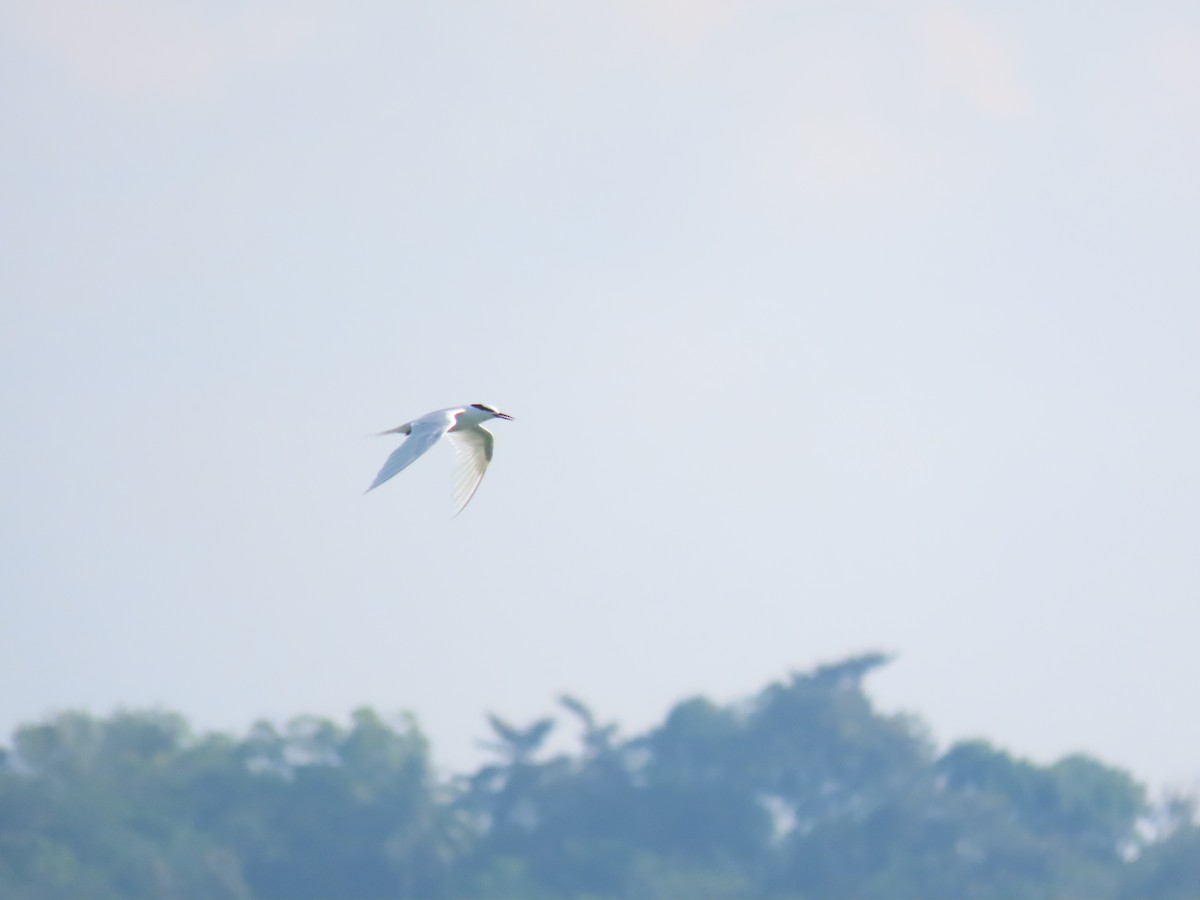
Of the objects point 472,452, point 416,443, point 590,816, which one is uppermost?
point 590,816

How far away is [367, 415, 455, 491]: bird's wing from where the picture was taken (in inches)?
476

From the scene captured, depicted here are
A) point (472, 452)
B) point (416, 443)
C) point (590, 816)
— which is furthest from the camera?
point (590, 816)

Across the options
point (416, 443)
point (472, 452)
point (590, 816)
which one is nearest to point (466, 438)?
point (472, 452)

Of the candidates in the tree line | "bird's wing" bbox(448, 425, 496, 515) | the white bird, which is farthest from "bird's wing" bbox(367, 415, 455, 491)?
the tree line

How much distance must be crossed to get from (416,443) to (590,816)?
3098 centimetres

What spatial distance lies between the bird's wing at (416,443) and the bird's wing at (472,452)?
1121 millimetres

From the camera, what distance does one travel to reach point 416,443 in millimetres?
12820

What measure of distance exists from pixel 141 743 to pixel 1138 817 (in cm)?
2025

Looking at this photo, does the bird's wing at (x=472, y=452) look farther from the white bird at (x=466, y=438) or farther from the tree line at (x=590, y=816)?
the tree line at (x=590, y=816)

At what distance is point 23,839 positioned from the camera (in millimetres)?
37594

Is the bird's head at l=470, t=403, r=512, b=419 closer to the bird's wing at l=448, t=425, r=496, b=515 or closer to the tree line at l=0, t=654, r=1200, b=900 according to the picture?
the bird's wing at l=448, t=425, r=496, b=515

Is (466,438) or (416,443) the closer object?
(416,443)

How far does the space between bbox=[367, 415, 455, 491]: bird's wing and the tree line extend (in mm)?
26110

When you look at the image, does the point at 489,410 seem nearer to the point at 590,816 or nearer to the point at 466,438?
the point at 466,438
